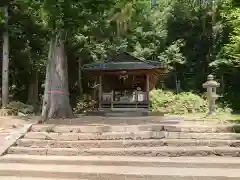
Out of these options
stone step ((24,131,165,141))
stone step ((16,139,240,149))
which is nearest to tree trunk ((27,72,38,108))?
stone step ((24,131,165,141))

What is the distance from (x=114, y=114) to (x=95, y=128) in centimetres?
895

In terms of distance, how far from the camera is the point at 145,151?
735cm

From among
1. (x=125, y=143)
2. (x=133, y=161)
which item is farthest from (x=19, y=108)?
(x=133, y=161)

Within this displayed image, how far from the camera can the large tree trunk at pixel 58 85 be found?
1327 cm

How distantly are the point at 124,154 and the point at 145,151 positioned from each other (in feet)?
1.51

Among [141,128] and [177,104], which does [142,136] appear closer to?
[141,128]

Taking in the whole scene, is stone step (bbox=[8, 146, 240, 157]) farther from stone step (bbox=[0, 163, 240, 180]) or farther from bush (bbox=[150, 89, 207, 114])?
bush (bbox=[150, 89, 207, 114])

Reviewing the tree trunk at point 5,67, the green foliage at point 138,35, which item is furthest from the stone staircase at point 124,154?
the tree trunk at point 5,67

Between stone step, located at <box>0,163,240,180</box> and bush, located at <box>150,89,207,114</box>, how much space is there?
16.9 meters

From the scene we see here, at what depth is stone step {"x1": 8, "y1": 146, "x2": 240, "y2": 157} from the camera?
23.8 feet

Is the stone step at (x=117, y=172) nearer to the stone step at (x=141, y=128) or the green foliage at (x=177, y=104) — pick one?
the stone step at (x=141, y=128)

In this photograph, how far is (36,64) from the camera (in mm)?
22531

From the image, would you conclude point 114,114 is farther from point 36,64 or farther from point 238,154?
point 238,154

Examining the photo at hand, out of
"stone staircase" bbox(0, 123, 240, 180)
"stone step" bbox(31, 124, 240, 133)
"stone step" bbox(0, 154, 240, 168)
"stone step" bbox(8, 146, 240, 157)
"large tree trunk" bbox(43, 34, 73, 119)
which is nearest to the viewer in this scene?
"stone staircase" bbox(0, 123, 240, 180)
